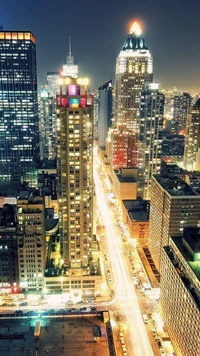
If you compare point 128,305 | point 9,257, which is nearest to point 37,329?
point 9,257

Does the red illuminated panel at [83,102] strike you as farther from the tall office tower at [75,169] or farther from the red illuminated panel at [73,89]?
the red illuminated panel at [73,89]

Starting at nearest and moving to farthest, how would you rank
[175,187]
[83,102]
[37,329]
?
[37,329]
[83,102]
[175,187]

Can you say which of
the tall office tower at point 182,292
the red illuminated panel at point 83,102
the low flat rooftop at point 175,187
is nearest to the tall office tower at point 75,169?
the red illuminated panel at point 83,102

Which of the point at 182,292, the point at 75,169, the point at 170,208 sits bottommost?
the point at 182,292

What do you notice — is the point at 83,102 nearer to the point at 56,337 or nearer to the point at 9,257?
the point at 9,257

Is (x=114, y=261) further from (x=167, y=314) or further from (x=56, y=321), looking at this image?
(x=56, y=321)

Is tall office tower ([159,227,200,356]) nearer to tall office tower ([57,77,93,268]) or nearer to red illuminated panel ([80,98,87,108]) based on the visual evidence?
tall office tower ([57,77,93,268])

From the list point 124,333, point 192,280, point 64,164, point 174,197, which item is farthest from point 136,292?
point 64,164
